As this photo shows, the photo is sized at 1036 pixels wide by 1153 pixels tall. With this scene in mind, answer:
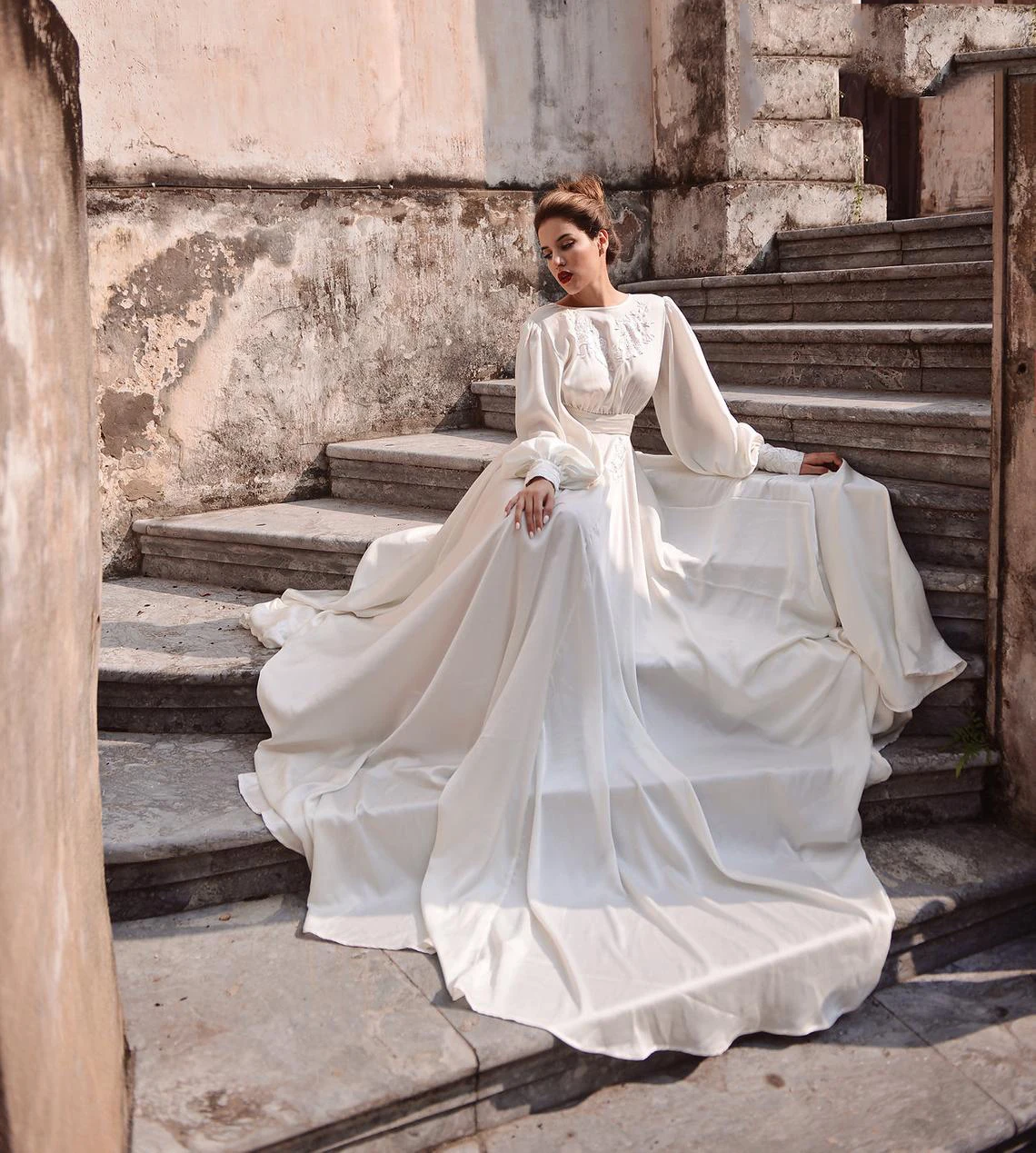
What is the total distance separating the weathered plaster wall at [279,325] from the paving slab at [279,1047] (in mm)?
2713

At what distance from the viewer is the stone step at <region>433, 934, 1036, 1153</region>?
2482 mm

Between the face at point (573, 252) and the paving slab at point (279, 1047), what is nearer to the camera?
the paving slab at point (279, 1047)

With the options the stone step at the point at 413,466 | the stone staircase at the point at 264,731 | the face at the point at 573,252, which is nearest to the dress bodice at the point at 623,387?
the face at the point at 573,252

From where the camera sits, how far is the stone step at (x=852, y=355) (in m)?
4.25

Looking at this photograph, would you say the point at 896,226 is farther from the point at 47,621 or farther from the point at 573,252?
the point at 47,621

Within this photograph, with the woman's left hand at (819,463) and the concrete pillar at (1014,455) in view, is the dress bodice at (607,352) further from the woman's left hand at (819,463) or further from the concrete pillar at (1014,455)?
the concrete pillar at (1014,455)

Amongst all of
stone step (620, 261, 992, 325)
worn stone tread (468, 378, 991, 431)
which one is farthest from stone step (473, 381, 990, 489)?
stone step (620, 261, 992, 325)

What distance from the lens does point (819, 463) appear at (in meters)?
3.88

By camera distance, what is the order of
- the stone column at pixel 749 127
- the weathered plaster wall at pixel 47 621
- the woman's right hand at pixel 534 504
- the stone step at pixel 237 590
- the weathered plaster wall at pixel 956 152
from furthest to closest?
the weathered plaster wall at pixel 956 152
the stone column at pixel 749 127
the stone step at pixel 237 590
the woman's right hand at pixel 534 504
the weathered plaster wall at pixel 47 621

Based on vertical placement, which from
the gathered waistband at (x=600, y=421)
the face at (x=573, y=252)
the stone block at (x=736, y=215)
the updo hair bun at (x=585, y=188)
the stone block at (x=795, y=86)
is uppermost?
the stone block at (x=795, y=86)

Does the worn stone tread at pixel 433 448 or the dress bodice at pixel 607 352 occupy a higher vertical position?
the dress bodice at pixel 607 352

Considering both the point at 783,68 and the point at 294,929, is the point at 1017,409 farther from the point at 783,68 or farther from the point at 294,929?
the point at 783,68

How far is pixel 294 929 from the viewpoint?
9.78 feet

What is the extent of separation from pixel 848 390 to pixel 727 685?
1790 mm
